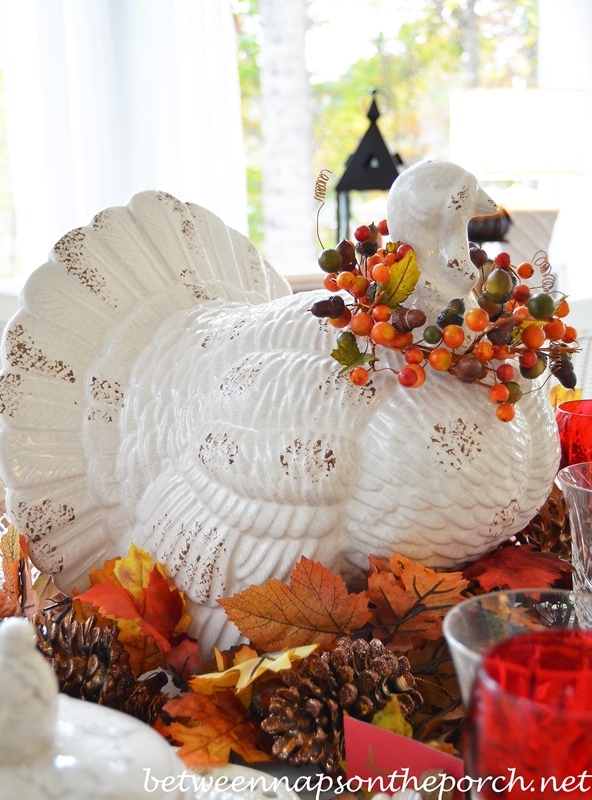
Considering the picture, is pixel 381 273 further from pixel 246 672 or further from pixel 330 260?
pixel 246 672

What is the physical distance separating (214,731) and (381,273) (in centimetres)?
31

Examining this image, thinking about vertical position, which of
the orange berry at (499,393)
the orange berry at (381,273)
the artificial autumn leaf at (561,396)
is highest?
the orange berry at (381,273)

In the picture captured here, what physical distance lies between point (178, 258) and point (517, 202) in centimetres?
150

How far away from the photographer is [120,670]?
0.53 m

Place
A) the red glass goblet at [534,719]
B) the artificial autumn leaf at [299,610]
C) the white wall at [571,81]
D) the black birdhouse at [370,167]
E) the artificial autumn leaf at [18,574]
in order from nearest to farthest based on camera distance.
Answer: the red glass goblet at [534,719] → the artificial autumn leaf at [299,610] → the artificial autumn leaf at [18,574] → the black birdhouse at [370,167] → the white wall at [571,81]

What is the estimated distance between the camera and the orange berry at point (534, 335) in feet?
1.89

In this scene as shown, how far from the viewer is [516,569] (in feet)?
2.04

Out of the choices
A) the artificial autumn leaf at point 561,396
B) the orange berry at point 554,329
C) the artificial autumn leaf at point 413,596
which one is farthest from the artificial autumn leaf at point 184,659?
the artificial autumn leaf at point 561,396

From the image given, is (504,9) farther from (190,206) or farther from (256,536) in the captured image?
(256,536)

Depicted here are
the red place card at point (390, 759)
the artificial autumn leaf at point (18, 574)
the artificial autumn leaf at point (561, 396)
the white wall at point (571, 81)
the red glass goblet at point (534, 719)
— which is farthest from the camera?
the white wall at point (571, 81)

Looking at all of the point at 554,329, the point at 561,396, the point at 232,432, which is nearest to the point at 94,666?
the point at 232,432

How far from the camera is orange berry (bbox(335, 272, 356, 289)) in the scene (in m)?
0.58

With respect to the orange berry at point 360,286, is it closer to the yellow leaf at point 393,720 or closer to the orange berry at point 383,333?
the orange berry at point 383,333

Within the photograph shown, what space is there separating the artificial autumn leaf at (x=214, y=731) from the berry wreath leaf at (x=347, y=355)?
23 centimetres
